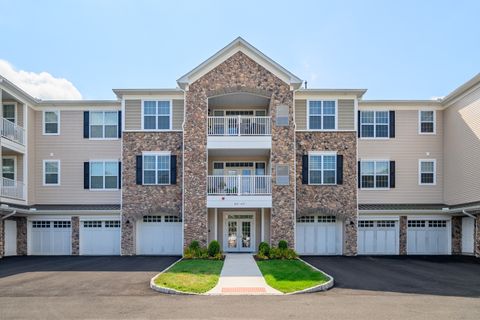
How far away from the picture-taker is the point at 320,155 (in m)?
24.5

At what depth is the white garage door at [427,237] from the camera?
25109 mm

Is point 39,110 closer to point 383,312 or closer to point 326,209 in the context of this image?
point 326,209

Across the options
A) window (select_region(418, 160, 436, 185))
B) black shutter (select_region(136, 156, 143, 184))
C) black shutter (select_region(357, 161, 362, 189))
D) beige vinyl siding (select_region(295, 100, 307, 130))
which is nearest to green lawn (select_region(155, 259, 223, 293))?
black shutter (select_region(136, 156, 143, 184))

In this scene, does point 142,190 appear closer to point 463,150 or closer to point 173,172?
point 173,172

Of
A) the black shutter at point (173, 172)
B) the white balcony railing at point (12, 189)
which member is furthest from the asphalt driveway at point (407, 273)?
the white balcony railing at point (12, 189)

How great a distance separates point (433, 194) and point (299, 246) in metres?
8.69

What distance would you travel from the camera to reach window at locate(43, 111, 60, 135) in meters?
25.5

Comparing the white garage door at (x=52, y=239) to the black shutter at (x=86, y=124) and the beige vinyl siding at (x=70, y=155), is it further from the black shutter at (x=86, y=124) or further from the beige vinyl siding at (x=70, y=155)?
the black shutter at (x=86, y=124)

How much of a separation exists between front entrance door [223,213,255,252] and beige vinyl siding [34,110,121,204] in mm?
7587

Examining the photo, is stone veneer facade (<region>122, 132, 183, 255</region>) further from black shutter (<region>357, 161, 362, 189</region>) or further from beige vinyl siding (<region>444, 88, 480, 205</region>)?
beige vinyl siding (<region>444, 88, 480, 205</region>)

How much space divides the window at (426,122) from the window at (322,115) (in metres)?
5.45

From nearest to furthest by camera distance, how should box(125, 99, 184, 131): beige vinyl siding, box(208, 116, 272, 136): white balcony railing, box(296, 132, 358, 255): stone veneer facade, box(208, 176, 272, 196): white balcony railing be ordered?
box(208, 176, 272, 196): white balcony railing → box(208, 116, 272, 136): white balcony railing → box(296, 132, 358, 255): stone veneer facade → box(125, 99, 184, 131): beige vinyl siding

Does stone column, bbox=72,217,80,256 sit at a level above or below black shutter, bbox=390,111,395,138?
below

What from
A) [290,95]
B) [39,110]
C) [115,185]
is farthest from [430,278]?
[39,110]
